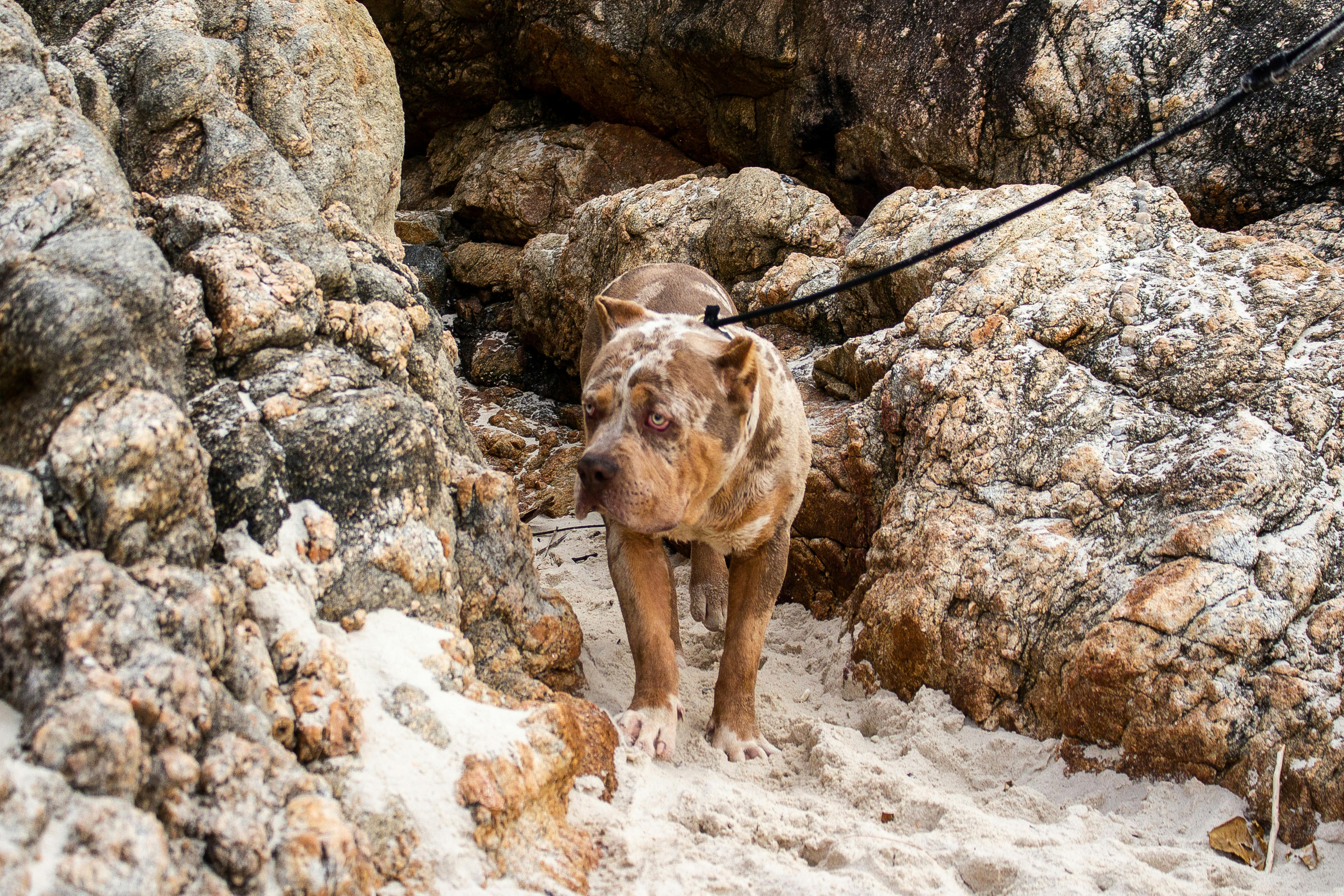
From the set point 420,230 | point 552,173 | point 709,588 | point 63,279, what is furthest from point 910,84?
point 63,279

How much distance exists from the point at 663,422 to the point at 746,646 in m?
1.14

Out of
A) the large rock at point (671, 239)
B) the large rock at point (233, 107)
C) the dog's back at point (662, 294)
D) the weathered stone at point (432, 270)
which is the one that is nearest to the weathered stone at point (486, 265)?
the weathered stone at point (432, 270)

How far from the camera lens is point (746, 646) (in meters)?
4.34

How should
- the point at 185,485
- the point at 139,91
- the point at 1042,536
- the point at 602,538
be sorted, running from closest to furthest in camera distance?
the point at 185,485 → the point at 139,91 → the point at 1042,536 → the point at 602,538

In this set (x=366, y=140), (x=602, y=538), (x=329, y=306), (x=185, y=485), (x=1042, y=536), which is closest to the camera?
(x=185, y=485)

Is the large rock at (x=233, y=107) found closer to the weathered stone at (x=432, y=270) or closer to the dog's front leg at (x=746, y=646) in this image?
the dog's front leg at (x=746, y=646)

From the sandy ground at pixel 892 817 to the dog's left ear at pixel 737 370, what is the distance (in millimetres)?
1426

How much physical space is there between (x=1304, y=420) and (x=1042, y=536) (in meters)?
1.11

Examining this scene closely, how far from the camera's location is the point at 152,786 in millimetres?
1997

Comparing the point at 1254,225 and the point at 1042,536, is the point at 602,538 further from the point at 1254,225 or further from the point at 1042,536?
the point at 1254,225

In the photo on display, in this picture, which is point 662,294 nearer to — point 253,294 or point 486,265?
point 253,294

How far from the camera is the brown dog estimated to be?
12.4ft

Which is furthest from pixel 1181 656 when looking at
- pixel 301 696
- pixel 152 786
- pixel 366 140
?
pixel 366 140

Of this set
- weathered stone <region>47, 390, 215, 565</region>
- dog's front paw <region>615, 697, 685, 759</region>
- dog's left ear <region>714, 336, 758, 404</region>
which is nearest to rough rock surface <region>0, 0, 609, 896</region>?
weathered stone <region>47, 390, 215, 565</region>
